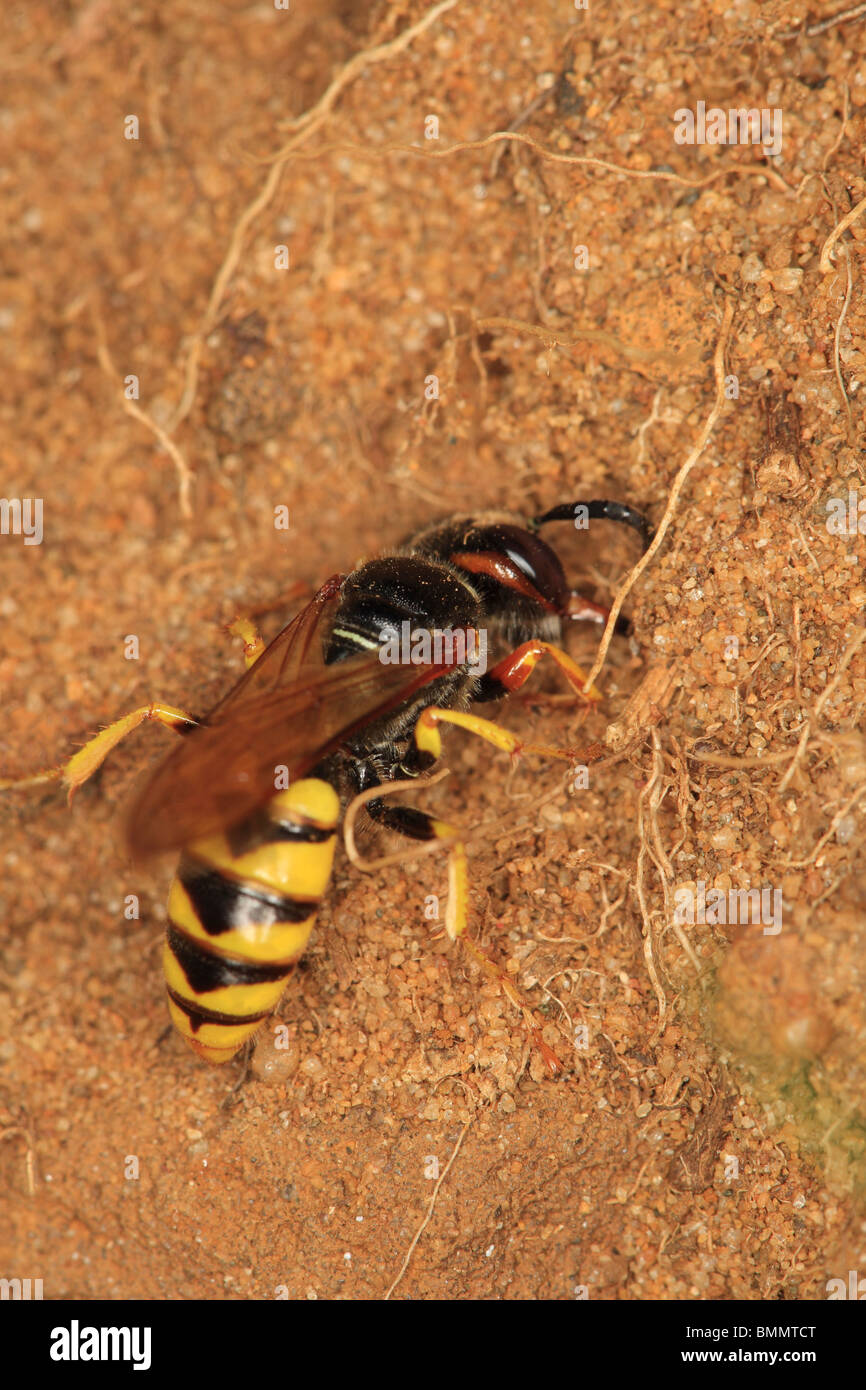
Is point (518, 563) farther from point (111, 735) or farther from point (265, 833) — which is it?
point (111, 735)

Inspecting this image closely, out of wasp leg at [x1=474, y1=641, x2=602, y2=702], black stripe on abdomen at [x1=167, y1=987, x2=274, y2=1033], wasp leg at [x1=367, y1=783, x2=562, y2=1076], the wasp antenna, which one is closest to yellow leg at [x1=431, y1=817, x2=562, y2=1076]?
wasp leg at [x1=367, y1=783, x2=562, y2=1076]

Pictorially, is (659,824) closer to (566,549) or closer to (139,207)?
(566,549)

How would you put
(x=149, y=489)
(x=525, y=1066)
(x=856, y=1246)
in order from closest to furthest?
(x=856, y=1246), (x=525, y=1066), (x=149, y=489)

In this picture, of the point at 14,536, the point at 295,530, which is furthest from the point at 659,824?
the point at 14,536

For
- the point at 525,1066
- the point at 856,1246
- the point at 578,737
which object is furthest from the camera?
the point at 578,737

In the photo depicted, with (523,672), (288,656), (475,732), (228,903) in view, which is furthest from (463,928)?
(288,656)

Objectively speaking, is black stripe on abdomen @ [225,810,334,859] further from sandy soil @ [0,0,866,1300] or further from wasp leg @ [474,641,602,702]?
wasp leg @ [474,641,602,702]

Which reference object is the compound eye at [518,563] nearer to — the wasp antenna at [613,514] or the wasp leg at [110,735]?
the wasp antenna at [613,514]
